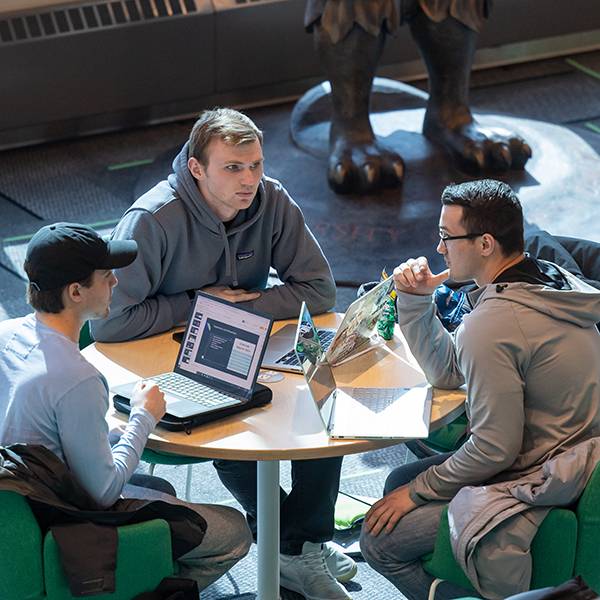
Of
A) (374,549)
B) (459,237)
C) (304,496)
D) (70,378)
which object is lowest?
(304,496)

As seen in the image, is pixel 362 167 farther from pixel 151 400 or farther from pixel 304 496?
pixel 151 400

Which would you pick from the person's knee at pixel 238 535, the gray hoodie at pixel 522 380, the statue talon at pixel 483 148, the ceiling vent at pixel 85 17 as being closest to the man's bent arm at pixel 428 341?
the gray hoodie at pixel 522 380

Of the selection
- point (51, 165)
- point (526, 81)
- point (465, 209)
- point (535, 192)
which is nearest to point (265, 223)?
point (465, 209)

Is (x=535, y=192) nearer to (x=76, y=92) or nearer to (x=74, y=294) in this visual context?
(x=76, y=92)

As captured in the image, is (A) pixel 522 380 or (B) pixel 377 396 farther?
(B) pixel 377 396

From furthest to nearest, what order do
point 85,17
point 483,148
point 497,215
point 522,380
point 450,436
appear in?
point 85,17 → point 483,148 → point 450,436 → point 497,215 → point 522,380

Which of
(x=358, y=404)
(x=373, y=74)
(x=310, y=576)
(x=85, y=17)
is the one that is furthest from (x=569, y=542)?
(x=85, y=17)

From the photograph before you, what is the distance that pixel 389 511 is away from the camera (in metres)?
2.78

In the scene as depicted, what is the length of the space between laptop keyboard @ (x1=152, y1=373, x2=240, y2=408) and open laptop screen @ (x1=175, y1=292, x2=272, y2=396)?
0.05ft

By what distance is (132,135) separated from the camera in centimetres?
618

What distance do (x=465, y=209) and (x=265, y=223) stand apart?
67 centimetres

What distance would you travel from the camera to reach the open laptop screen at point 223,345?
2.77 metres

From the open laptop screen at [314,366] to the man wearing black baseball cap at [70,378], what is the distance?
32cm

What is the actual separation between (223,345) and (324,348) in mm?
309
